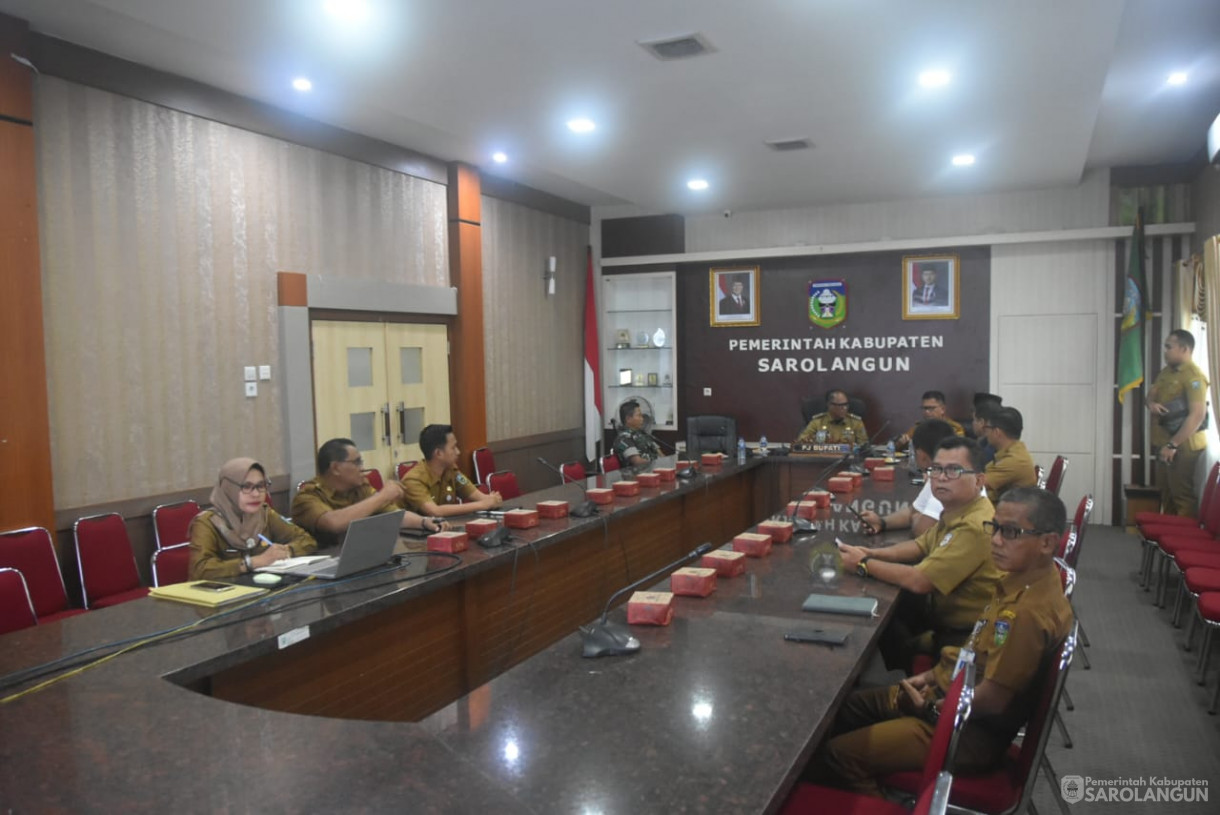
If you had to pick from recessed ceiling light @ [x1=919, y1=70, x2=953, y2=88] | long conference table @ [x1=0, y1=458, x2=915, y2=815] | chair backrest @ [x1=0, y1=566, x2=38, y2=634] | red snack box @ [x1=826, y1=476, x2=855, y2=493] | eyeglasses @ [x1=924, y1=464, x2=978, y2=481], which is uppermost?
recessed ceiling light @ [x1=919, y1=70, x2=953, y2=88]

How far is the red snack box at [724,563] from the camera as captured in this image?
108 inches

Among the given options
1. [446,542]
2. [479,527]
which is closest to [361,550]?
[446,542]

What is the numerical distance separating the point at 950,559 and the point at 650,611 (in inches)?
42.2

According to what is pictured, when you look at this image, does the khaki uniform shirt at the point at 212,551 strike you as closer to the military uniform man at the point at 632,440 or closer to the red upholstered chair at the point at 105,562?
the red upholstered chair at the point at 105,562

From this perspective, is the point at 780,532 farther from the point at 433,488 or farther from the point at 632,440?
the point at 632,440

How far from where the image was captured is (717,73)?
4.04 metres

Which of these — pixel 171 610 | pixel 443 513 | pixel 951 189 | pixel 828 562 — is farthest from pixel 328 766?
pixel 951 189

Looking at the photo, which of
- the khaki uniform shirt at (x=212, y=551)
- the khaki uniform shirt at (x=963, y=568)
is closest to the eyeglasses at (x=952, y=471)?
the khaki uniform shirt at (x=963, y=568)

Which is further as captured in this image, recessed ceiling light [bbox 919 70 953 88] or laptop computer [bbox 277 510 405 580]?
recessed ceiling light [bbox 919 70 953 88]

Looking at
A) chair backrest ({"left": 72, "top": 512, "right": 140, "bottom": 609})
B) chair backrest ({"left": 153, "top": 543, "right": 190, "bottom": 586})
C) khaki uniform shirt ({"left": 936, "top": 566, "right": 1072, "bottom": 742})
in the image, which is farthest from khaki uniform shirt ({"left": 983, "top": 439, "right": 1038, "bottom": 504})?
chair backrest ({"left": 72, "top": 512, "right": 140, "bottom": 609})

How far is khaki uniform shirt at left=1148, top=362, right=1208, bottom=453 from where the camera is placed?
5.79m

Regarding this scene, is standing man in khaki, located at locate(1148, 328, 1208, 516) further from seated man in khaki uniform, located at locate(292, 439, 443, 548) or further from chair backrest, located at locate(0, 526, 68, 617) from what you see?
chair backrest, located at locate(0, 526, 68, 617)

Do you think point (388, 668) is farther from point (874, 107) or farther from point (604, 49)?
point (874, 107)

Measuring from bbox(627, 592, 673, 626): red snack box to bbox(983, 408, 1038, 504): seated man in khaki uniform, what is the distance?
2697 mm
